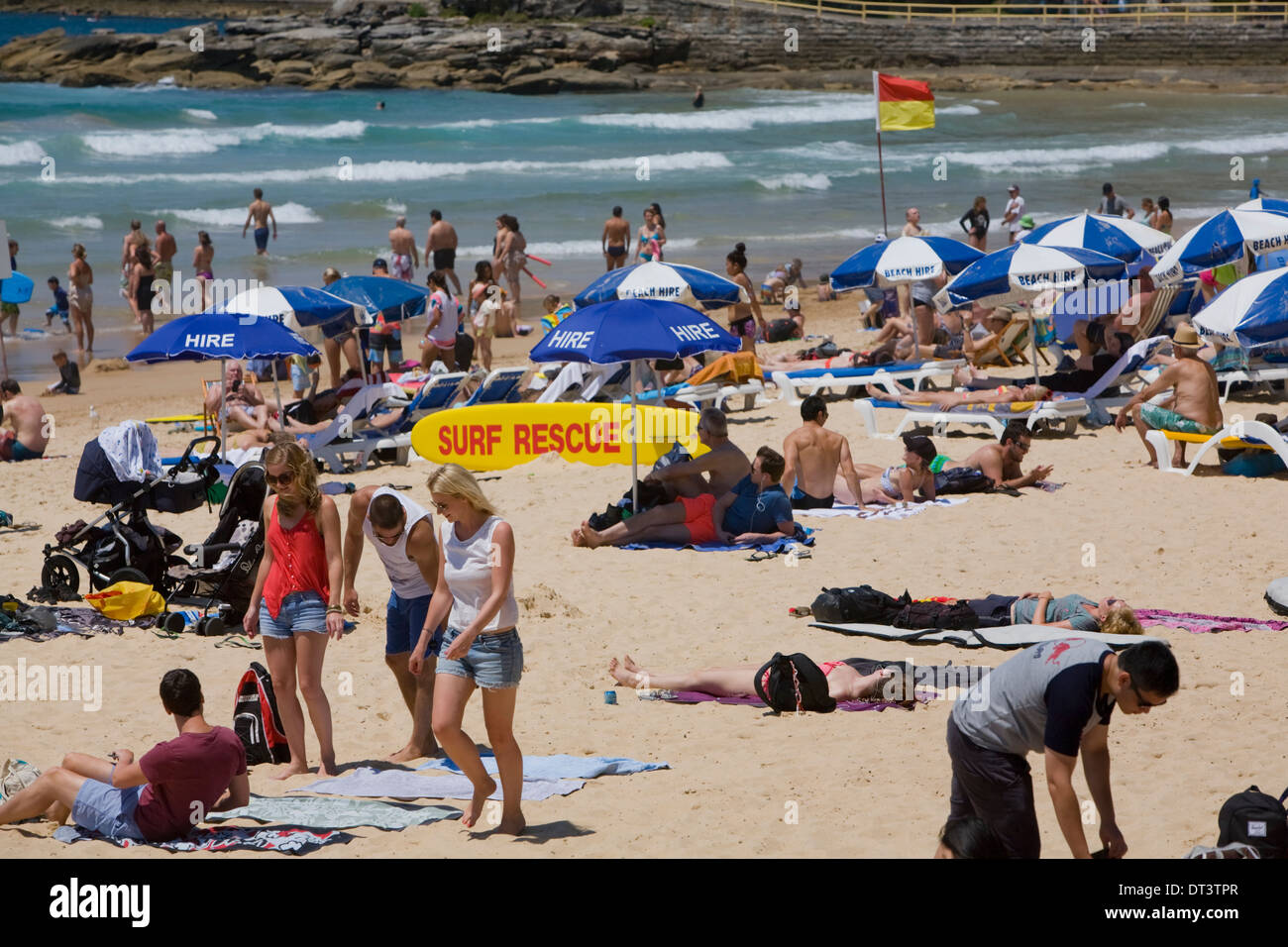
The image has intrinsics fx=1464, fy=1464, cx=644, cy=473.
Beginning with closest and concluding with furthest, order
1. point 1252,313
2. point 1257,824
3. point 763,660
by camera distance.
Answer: point 1257,824 < point 763,660 < point 1252,313

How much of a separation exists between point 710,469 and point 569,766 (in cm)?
380

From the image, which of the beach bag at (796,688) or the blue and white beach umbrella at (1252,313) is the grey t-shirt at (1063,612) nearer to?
the beach bag at (796,688)

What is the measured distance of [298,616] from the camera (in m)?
5.47

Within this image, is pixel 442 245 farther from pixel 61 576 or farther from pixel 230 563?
pixel 230 563

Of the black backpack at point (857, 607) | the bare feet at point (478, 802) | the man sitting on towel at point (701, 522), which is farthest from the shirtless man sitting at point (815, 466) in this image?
the bare feet at point (478, 802)

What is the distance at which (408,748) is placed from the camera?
5824 millimetres

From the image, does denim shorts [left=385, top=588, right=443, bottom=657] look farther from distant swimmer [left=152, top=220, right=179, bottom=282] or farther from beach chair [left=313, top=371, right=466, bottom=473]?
distant swimmer [left=152, top=220, right=179, bottom=282]

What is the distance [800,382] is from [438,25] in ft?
146

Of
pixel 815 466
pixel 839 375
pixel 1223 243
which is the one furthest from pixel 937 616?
pixel 1223 243

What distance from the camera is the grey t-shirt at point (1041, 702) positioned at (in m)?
3.74

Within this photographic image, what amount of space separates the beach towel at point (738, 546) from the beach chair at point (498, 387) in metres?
3.47

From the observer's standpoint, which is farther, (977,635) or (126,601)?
(126,601)
